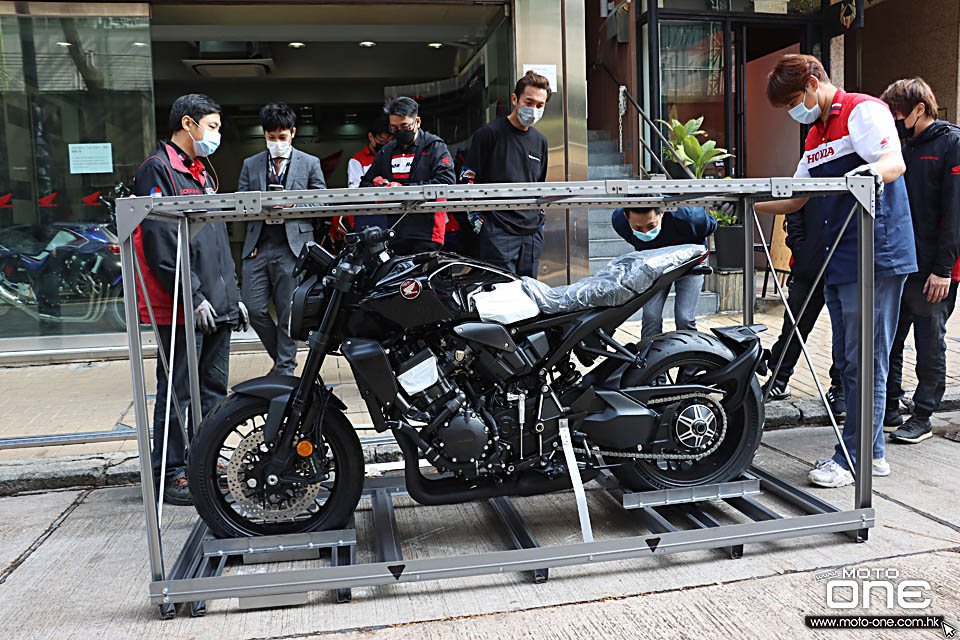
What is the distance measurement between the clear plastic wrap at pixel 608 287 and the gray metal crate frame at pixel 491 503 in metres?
0.33

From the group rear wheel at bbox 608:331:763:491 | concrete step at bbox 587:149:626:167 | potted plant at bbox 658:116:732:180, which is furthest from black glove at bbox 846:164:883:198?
concrete step at bbox 587:149:626:167

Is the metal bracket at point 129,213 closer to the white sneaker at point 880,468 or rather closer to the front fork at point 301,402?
the front fork at point 301,402

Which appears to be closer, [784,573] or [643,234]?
[784,573]

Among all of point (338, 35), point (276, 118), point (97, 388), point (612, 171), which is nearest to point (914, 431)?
point (276, 118)

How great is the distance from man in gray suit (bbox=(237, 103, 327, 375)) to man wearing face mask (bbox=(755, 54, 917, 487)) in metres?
3.19

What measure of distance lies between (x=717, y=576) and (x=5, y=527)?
350 cm

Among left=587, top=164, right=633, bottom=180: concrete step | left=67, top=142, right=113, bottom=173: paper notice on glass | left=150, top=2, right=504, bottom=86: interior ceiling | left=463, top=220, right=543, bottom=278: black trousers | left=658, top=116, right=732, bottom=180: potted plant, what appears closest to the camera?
left=463, top=220, right=543, bottom=278: black trousers

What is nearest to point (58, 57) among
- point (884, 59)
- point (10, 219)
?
point (10, 219)

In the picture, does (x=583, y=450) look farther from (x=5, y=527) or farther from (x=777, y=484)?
(x=5, y=527)

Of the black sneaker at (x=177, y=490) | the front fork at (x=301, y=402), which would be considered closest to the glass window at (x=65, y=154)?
the black sneaker at (x=177, y=490)

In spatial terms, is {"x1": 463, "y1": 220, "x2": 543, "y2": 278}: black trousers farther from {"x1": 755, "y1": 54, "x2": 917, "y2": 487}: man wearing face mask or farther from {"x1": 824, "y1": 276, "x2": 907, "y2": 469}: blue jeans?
{"x1": 824, "y1": 276, "x2": 907, "y2": 469}: blue jeans

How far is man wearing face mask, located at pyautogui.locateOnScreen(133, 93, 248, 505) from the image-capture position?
4.41 metres

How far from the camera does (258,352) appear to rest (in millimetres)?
8516

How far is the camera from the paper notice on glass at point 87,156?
8398 millimetres
